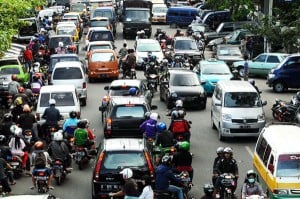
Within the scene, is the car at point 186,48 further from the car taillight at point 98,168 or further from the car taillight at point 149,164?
the car taillight at point 98,168

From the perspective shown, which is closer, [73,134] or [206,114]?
[73,134]

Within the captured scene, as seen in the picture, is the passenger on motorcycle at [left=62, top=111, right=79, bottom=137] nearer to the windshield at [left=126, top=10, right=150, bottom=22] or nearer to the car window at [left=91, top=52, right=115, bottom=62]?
the car window at [left=91, top=52, right=115, bottom=62]

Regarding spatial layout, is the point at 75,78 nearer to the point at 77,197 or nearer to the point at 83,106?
the point at 83,106

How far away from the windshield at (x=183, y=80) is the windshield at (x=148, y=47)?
36.3 feet

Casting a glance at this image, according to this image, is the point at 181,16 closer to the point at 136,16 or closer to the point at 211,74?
the point at 136,16

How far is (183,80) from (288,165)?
651 inches

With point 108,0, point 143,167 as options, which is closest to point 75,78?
point 143,167

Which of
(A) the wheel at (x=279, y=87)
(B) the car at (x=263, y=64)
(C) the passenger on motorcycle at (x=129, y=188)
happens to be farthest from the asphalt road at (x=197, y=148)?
(C) the passenger on motorcycle at (x=129, y=188)

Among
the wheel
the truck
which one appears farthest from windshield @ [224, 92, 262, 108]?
the truck

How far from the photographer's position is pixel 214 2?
6238 centimetres

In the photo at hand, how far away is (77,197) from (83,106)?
1411 centimetres

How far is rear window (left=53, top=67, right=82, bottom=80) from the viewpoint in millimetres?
33781

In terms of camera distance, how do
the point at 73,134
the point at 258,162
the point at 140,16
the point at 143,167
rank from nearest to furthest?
1. the point at 143,167
2. the point at 258,162
3. the point at 73,134
4. the point at 140,16

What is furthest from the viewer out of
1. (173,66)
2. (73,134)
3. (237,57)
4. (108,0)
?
(108,0)
